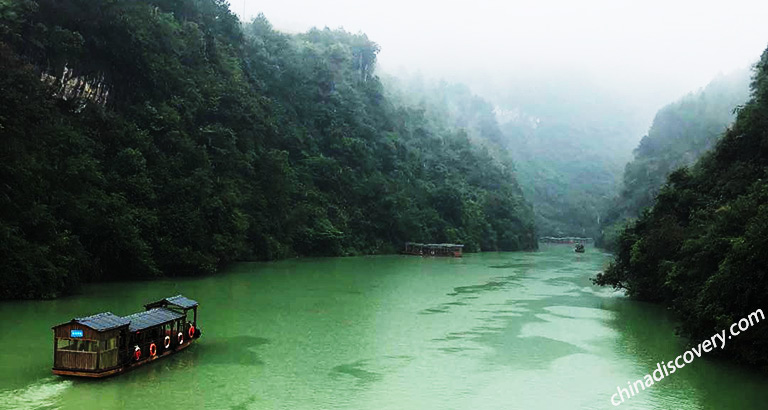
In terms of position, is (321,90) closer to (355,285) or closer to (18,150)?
(355,285)

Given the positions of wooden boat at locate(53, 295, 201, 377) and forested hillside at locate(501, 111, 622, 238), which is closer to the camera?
wooden boat at locate(53, 295, 201, 377)

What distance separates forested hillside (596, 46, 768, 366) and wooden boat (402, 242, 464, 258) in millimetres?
26564

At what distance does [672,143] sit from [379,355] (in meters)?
71.6

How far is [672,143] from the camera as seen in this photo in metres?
75.7

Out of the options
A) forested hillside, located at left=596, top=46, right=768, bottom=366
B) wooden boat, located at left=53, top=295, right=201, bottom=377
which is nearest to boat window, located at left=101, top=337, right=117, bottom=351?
wooden boat, located at left=53, top=295, right=201, bottom=377

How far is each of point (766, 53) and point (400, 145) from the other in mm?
36962

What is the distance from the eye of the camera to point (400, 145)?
209ft

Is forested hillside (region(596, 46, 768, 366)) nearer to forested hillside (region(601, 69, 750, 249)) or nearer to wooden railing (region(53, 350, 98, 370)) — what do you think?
wooden railing (region(53, 350, 98, 370))

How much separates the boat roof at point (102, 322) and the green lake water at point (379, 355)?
1.03 meters

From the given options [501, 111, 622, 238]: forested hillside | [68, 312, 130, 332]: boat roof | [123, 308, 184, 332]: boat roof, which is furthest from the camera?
[501, 111, 622, 238]: forested hillside

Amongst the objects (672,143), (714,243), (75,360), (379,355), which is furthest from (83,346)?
(672,143)

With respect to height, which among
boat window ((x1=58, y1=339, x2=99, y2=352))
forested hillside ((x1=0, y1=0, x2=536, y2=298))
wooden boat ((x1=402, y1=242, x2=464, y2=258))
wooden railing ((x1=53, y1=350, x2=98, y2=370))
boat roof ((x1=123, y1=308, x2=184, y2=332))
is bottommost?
wooden railing ((x1=53, y1=350, x2=98, y2=370))

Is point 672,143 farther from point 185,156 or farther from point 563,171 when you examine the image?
point 185,156

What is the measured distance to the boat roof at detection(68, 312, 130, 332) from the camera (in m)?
11.1
